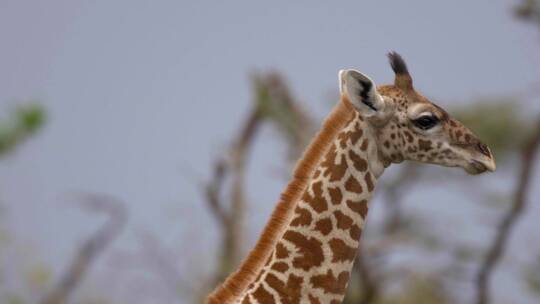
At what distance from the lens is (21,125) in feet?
68.5

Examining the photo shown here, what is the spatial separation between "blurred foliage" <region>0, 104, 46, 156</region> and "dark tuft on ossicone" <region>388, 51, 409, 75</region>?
12.2m

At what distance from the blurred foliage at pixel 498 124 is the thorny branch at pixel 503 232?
9.59 m

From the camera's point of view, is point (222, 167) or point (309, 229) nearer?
point (309, 229)

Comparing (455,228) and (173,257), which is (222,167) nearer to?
(173,257)

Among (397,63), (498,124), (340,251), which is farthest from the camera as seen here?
(498,124)

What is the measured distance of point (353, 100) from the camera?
27.3ft

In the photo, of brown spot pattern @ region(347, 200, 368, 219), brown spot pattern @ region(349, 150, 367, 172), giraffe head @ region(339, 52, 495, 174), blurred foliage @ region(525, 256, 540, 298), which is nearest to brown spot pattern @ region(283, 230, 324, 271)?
brown spot pattern @ region(347, 200, 368, 219)

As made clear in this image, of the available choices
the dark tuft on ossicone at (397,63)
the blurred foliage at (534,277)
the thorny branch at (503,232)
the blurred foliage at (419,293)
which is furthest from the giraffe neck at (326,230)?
the blurred foliage at (534,277)

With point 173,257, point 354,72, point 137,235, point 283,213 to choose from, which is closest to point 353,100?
point 354,72

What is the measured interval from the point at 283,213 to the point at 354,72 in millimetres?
797

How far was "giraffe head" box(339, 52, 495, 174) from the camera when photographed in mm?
8477

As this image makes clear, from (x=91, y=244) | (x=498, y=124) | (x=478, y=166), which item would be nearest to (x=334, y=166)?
(x=478, y=166)

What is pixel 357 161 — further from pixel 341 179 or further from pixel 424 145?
pixel 424 145

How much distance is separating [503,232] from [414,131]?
36.5 feet
